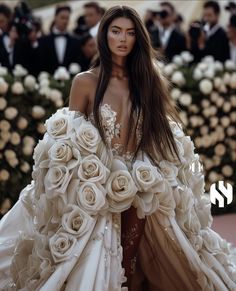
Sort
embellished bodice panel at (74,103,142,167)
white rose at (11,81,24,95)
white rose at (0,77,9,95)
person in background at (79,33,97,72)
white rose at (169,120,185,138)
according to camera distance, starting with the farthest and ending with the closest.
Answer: person in background at (79,33,97,72), white rose at (11,81,24,95), white rose at (0,77,9,95), white rose at (169,120,185,138), embellished bodice panel at (74,103,142,167)

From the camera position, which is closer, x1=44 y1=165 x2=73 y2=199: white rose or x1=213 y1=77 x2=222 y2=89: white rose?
x1=44 y1=165 x2=73 y2=199: white rose

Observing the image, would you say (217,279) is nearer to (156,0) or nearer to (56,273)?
(56,273)

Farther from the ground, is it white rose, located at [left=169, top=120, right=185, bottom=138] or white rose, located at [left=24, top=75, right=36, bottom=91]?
white rose, located at [left=24, top=75, right=36, bottom=91]

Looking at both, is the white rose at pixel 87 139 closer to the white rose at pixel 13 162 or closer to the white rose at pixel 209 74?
the white rose at pixel 13 162

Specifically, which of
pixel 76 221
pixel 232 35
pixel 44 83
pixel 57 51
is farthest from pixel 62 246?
pixel 232 35

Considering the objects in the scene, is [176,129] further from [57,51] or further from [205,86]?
[57,51]

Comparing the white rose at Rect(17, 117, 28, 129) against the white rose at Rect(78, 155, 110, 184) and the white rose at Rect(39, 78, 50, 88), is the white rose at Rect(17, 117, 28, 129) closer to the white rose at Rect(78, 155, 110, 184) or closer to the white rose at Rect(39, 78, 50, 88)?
the white rose at Rect(39, 78, 50, 88)

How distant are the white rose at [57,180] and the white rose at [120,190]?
259 mm

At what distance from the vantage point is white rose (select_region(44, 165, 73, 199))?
5.53 m

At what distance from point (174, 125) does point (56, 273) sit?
138 cm

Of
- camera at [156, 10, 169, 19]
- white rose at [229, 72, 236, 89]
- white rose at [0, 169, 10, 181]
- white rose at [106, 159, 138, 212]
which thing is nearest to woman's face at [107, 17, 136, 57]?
white rose at [106, 159, 138, 212]

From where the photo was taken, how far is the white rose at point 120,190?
18.1 feet

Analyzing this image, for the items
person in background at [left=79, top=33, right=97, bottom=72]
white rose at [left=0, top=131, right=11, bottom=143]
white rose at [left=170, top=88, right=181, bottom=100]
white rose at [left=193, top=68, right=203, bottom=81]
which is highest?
person in background at [left=79, top=33, right=97, bottom=72]

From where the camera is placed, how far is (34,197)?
5840 millimetres
